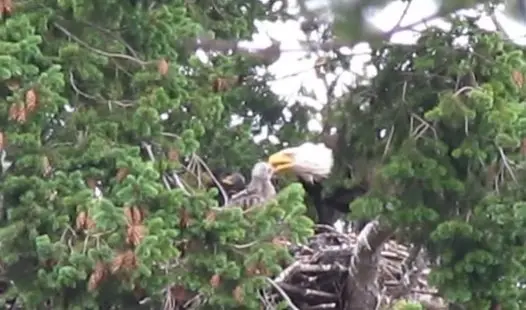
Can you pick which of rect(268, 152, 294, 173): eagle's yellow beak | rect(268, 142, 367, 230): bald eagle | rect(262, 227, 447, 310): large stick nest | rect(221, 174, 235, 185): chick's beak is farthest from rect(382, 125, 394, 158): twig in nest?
rect(221, 174, 235, 185): chick's beak

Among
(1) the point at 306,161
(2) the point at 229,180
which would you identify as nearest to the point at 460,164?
(1) the point at 306,161

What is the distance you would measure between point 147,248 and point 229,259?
0.34 m

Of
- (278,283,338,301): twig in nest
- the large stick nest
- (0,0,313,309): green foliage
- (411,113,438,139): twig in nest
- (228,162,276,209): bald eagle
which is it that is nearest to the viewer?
(0,0,313,309): green foliage

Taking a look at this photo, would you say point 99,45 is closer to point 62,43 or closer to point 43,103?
point 62,43

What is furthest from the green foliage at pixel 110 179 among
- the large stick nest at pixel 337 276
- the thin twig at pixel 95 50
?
the large stick nest at pixel 337 276

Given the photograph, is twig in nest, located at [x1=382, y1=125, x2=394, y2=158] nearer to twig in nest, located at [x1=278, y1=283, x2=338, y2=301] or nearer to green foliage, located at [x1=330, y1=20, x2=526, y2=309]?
green foliage, located at [x1=330, y1=20, x2=526, y2=309]

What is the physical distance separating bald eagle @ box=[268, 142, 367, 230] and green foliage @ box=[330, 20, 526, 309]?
0.82 m

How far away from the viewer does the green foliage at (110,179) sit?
3600 mm

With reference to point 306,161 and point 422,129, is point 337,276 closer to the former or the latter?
point 306,161

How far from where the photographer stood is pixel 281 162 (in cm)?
521

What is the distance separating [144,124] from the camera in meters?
3.88

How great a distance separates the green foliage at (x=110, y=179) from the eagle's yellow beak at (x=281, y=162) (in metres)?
1.09

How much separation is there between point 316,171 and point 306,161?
0.26ft

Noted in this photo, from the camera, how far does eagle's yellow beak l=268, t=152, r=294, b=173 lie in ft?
17.0
